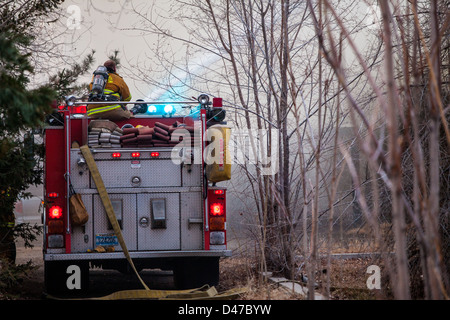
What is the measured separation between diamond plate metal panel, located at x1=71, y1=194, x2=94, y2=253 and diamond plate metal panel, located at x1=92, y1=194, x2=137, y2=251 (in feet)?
0.17

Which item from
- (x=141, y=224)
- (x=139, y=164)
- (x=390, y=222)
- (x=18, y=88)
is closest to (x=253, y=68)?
(x=139, y=164)

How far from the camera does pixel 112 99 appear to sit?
330 inches

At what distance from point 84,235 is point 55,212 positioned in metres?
0.45

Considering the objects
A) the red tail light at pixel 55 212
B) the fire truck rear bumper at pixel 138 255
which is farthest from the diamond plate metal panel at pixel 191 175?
the red tail light at pixel 55 212

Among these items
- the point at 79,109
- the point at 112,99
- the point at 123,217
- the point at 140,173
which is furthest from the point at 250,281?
the point at 112,99

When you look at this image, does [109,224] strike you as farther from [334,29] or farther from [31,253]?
[31,253]

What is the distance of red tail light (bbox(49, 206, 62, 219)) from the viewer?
7315 millimetres

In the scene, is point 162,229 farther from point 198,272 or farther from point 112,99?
point 112,99

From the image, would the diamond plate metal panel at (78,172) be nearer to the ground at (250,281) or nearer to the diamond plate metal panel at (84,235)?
the diamond plate metal panel at (84,235)

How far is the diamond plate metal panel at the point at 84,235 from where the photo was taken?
24.0 ft

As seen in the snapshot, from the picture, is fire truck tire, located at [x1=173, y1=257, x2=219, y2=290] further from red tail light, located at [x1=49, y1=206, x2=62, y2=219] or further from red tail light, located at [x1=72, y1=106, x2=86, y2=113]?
red tail light, located at [x1=72, y1=106, x2=86, y2=113]

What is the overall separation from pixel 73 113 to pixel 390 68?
5.75 m

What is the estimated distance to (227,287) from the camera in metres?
8.41

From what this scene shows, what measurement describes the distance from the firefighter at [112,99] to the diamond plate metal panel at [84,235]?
1385mm
